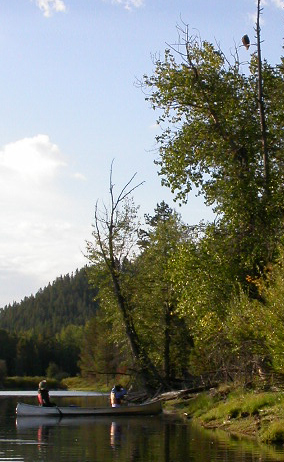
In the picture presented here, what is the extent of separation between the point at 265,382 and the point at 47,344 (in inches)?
4810

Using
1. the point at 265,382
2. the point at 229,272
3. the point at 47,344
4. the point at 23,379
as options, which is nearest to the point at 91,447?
the point at 265,382

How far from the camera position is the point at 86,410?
122ft

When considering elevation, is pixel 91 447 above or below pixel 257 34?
below

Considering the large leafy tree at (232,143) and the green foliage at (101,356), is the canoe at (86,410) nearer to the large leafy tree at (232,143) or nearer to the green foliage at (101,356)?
the large leafy tree at (232,143)

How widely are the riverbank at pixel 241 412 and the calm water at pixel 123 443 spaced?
2.58 ft

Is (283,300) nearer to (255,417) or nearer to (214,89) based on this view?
(255,417)

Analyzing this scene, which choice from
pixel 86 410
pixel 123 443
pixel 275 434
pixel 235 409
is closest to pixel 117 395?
pixel 86 410

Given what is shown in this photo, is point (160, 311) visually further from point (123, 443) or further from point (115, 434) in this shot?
point (123, 443)

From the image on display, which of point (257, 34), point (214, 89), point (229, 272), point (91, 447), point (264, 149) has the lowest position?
point (91, 447)

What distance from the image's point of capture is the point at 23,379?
373 feet

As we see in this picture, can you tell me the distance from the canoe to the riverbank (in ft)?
5.32

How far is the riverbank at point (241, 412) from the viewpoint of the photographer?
81.6 ft

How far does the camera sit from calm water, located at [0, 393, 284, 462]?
20.3m

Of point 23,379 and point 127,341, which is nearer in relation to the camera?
point 127,341
